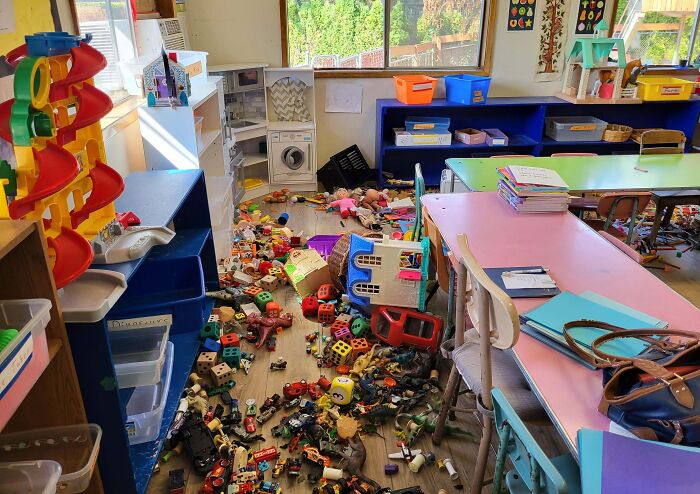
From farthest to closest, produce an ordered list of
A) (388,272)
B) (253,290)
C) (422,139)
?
(422,139) < (253,290) < (388,272)

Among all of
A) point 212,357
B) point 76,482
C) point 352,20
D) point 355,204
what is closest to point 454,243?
point 212,357

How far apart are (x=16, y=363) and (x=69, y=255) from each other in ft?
1.55

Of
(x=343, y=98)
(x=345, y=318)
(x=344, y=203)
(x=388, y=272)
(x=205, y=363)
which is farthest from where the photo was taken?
(x=343, y=98)

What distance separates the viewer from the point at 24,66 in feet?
4.41

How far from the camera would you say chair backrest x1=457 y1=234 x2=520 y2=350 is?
140 cm

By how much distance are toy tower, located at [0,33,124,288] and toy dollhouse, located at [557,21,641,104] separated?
4.05 m

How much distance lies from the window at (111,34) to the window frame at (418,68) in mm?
1527

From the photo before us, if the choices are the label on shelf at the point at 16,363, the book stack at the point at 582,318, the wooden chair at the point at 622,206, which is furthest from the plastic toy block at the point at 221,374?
the wooden chair at the point at 622,206

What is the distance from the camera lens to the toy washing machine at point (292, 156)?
15.3 ft

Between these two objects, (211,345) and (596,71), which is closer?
(211,345)

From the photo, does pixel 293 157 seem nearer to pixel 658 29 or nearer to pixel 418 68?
pixel 418 68

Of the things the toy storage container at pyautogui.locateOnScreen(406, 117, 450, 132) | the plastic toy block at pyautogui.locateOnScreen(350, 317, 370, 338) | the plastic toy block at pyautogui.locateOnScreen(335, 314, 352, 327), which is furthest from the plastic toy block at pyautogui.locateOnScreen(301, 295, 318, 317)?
the toy storage container at pyautogui.locateOnScreen(406, 117, 450, 132)

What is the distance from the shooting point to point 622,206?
3.23m

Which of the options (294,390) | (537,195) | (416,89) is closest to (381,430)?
(294,390)
